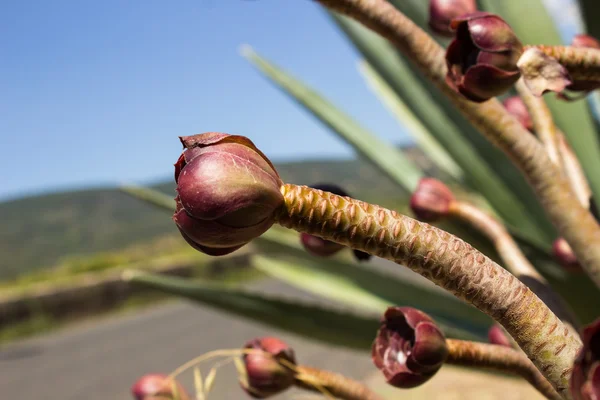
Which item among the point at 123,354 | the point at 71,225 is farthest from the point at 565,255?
the point at 71,225

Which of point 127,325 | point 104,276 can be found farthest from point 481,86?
point 104,276

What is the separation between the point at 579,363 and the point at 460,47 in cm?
20

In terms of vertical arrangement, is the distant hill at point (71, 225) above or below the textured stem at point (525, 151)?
below

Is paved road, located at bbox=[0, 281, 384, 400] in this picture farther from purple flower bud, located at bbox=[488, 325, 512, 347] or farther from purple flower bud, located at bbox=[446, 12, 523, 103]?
purple flower bud, located at bbox=[446, 12, 523, 103]

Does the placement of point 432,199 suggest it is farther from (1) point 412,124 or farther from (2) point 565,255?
(1) point 412,124

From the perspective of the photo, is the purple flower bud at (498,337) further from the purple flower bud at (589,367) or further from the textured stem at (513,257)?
Result: the purple flower bud at (589,367)

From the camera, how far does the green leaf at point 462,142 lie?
1.09 m

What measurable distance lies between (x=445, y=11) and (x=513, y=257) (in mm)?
195

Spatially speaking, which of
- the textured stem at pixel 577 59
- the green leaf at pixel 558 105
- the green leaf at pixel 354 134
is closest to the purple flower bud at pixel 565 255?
the textured stem at pixel 577 59

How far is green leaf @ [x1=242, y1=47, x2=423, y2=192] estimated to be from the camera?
1.23 metres

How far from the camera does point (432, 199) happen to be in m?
0.55

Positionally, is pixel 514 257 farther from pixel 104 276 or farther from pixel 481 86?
pixel 104 276

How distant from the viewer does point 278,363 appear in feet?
1.45

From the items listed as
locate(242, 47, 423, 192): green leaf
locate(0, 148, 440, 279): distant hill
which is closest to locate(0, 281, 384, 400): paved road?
locate(242, 47, 423, 192): green leaf
